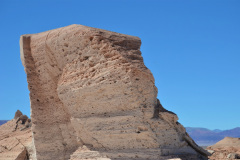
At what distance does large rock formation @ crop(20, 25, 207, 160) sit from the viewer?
9805 mm

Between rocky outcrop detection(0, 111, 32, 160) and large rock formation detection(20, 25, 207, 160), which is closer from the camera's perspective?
large rock formation detection(20, 25, 207, 160)

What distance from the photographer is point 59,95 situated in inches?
462

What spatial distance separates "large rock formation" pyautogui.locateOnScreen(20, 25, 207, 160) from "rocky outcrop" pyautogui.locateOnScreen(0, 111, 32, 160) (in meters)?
1.83

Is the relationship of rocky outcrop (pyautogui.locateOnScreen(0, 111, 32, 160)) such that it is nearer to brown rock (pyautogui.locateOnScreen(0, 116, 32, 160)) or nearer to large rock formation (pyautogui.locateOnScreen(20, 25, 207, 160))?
brown rock (pyautogui.locateOnScreen(0, 116, 32, 160))

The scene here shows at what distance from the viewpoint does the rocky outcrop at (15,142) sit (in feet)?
46.7

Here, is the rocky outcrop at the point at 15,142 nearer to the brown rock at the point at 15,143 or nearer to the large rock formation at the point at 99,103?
the brown rock at the point at 15,143

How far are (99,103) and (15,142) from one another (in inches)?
258

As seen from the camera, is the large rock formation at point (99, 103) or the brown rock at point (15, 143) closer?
the large rock formation at point (99, 103)

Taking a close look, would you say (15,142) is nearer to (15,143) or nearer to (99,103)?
(15,143)

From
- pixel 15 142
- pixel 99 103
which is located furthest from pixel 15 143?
pixel 99 103

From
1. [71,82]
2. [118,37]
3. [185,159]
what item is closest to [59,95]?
[71,82]

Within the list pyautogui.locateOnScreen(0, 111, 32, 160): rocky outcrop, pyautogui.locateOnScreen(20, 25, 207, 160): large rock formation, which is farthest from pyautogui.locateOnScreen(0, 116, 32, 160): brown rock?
pyautogui.locateOnScreen(20, 25, 207, 160): large rock formation

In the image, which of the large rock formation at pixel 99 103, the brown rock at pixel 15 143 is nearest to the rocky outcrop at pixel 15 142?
the brown rock at pixel 15 143

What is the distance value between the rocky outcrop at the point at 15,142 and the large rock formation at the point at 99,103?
183cm
